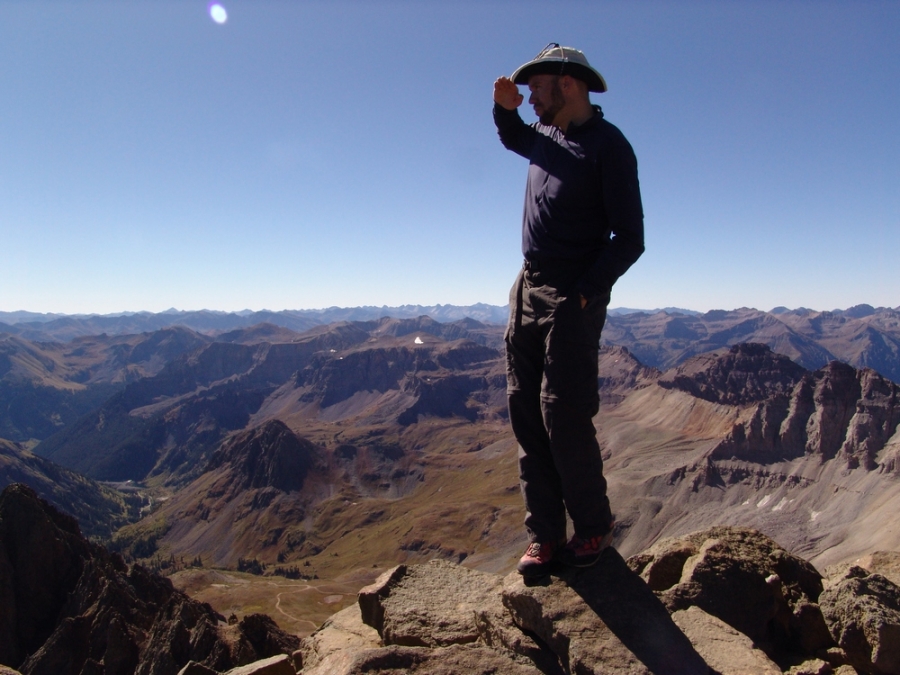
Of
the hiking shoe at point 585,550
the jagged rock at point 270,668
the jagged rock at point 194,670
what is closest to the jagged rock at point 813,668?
the hiking shoe at point 585,550

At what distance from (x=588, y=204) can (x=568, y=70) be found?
176cm

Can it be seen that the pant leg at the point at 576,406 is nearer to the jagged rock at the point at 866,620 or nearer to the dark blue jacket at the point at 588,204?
the dark blue jacket at the point at 588,204

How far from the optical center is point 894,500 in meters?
106

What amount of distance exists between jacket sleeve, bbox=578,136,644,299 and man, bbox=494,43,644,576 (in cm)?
Answer: 1

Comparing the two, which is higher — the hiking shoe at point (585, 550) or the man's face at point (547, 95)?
the man's face at point (547, 95)

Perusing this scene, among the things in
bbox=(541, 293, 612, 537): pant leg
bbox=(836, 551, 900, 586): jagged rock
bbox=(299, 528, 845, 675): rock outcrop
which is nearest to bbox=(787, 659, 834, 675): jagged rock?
bbox=(299, 528, 845, 675): rock outcrop

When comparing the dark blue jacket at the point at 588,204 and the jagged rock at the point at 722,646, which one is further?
the dark blue jacket at the point at 588,204

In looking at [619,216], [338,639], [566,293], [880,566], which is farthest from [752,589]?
[338,639]

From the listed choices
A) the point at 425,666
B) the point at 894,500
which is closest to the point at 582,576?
the point at 425,666

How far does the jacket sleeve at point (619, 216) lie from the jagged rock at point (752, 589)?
4.40 metres

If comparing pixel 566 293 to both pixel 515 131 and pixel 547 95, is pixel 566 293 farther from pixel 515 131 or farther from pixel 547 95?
pixel 515 131

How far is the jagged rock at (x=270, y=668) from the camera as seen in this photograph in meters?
8.03

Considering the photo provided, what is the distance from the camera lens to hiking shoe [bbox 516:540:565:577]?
701 cm

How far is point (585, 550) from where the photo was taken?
6805 mm
